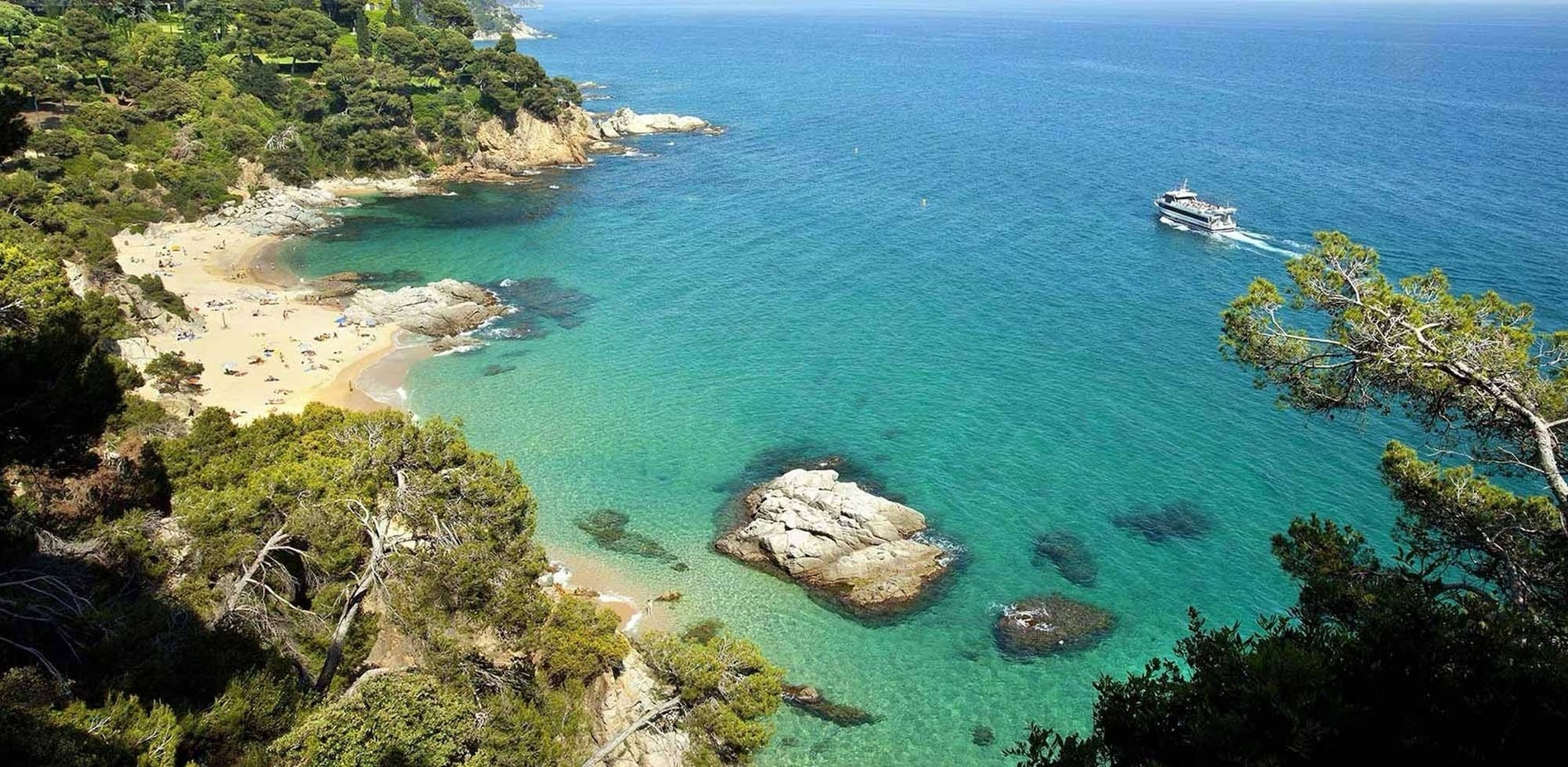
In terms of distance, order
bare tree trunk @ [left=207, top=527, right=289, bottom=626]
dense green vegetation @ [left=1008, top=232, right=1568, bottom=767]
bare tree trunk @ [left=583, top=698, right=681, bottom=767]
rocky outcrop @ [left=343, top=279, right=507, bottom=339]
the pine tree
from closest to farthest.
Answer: dense green vegetation @ [left=1008, top=232, right=1568, bottom=767], bare tree trunk @ [left=207, top=527, right=289, bottom=626], bare tree trunk @ [left=583, top=698, right=681, bottom=767], rocky outcrop @ [left=343, top=279, right=507, bottom=339], the pine tree

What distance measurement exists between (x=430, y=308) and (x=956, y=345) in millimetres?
36563

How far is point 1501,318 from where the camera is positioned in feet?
58.9

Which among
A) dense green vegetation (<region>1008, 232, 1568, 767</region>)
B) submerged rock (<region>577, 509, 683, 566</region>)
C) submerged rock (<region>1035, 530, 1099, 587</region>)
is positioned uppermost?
dense green vegetation (<region>1008, 232, 1568, 767</region>)

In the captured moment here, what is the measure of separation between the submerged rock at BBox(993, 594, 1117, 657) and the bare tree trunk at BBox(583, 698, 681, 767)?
15125mm

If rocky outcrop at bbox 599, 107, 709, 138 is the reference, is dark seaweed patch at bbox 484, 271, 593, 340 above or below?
below

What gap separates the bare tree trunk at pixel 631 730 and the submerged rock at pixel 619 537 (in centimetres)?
1433

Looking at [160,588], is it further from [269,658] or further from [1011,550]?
[1011,550]

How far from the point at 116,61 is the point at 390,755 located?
103 meters

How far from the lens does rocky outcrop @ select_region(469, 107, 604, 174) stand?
98.1 m

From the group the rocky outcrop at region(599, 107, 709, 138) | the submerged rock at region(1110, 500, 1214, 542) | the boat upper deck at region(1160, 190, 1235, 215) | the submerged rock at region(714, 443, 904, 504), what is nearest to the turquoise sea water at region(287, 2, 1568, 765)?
the submerged rock at region(1110, 500, 1214, 542)

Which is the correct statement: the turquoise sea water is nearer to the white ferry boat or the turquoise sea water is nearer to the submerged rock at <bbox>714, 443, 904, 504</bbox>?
the submerged rock at <bbox>714, 443, 904, 504</bbox>

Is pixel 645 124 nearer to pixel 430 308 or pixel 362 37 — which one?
pixel 362 37

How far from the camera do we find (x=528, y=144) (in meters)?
101

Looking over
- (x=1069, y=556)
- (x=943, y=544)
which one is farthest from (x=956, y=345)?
(x=1069, y=556)
